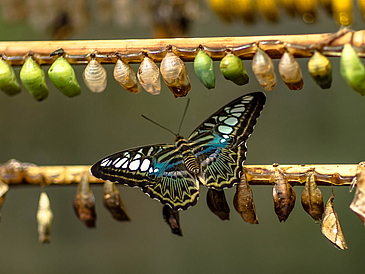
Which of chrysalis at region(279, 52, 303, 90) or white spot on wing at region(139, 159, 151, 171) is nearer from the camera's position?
chrysalis at region(279, 52, 303, 90)

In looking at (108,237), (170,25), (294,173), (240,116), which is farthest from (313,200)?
(108,237)

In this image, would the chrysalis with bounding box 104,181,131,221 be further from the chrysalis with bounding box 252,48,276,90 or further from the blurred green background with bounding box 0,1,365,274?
the blurred green background with bounding box 0,1,365,274

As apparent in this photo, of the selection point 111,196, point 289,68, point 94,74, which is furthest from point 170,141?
point 289,68

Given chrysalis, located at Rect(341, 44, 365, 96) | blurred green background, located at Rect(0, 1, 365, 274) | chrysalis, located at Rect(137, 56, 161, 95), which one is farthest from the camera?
blurred green background, located at Rect(0, 1, 365, 274)

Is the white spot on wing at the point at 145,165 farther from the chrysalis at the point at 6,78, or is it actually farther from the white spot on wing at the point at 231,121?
the chrysalis at the point at 6,78

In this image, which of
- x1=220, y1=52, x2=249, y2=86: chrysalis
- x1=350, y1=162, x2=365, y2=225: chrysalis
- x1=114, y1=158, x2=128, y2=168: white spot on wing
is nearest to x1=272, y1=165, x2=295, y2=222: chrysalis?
x1=350, y1=162, x2=365, y2=225: chrysalis

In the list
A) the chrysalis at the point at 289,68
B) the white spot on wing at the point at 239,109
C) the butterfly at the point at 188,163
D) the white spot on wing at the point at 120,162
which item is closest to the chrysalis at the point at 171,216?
the butterfly at the point at 188,163

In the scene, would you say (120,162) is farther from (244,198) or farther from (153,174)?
(244,198)
